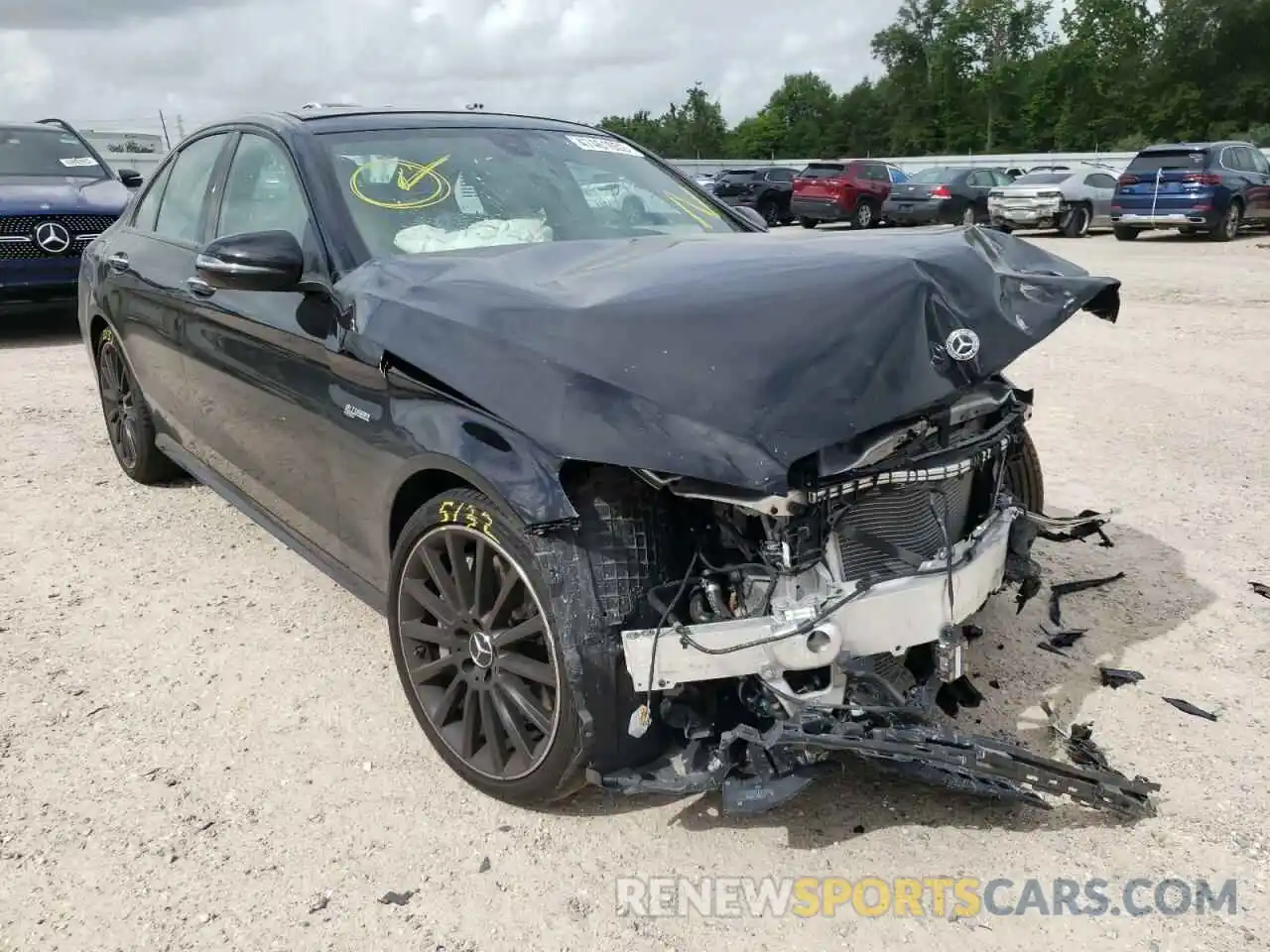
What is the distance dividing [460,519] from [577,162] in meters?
1.79

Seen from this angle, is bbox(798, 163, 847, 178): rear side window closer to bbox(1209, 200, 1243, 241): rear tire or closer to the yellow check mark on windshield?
bbox(1209, 200, 1243, 241): rear tire

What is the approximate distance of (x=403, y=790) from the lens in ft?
9.23

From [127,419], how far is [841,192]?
67.2 feet

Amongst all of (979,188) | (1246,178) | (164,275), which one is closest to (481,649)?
(164,275)

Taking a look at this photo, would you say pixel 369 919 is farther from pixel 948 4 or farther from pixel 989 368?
pixel 948 4

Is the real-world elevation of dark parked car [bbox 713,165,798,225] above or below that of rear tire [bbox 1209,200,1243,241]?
above

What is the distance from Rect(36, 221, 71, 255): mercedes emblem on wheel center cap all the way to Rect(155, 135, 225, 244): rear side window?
530cm

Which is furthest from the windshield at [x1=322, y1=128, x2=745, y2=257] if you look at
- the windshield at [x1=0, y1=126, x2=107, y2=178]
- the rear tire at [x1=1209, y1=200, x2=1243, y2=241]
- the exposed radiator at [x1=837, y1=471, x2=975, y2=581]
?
the rear tire at [x1=1209, y1=200, x2=1243, y2=241]

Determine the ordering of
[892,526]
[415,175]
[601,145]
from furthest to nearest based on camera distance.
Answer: [601,145], [415,175], [892,526]

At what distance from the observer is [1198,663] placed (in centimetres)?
336

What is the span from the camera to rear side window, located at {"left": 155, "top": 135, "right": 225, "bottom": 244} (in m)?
4.23

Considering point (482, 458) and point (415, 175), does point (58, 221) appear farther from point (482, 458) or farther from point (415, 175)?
point (482, 458)

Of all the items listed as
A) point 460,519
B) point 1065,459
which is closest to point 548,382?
point 460,519

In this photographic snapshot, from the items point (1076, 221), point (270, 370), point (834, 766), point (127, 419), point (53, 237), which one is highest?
point (53, 237)
